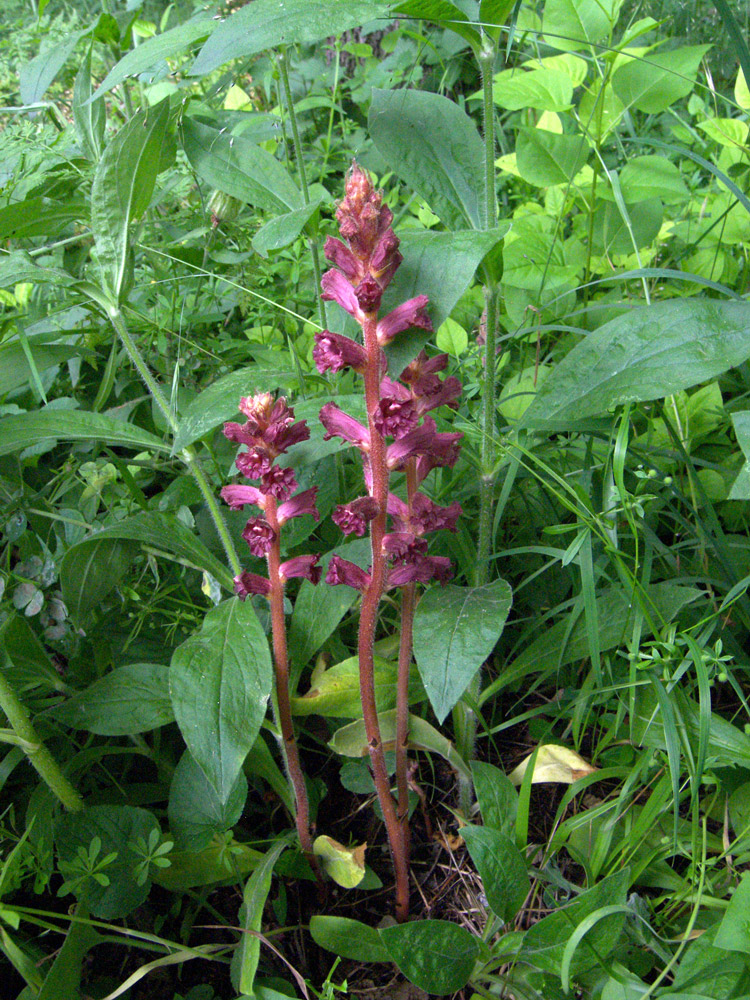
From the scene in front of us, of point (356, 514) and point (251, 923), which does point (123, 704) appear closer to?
point (251, 923)

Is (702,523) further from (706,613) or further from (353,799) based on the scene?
(353,799)

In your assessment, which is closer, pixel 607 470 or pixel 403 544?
pixel 403 544

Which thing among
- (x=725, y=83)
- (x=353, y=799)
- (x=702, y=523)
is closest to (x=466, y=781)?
(x=353, y=799)

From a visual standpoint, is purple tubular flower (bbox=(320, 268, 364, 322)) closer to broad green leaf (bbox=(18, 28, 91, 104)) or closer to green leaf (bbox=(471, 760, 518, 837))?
green leaf (bbox=(471, 760, 518, 837))

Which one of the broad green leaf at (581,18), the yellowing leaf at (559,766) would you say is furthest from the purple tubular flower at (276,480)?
the broad green leaf at (581,18)

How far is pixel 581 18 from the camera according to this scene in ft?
6.77

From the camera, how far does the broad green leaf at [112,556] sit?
4.71 ft

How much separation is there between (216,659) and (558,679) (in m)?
0.77

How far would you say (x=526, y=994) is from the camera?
4.13ft

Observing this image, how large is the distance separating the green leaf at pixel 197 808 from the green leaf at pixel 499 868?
1.41 ft

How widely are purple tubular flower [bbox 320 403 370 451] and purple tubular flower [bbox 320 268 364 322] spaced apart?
164 mm

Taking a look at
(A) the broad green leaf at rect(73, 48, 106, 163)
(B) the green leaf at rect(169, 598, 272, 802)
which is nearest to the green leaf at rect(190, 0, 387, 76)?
(A) the broad green leaf at rect(73, 48, 106, 163)

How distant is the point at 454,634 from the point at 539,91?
69.0 inches

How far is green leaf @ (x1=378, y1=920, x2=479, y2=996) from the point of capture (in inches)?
45.6
